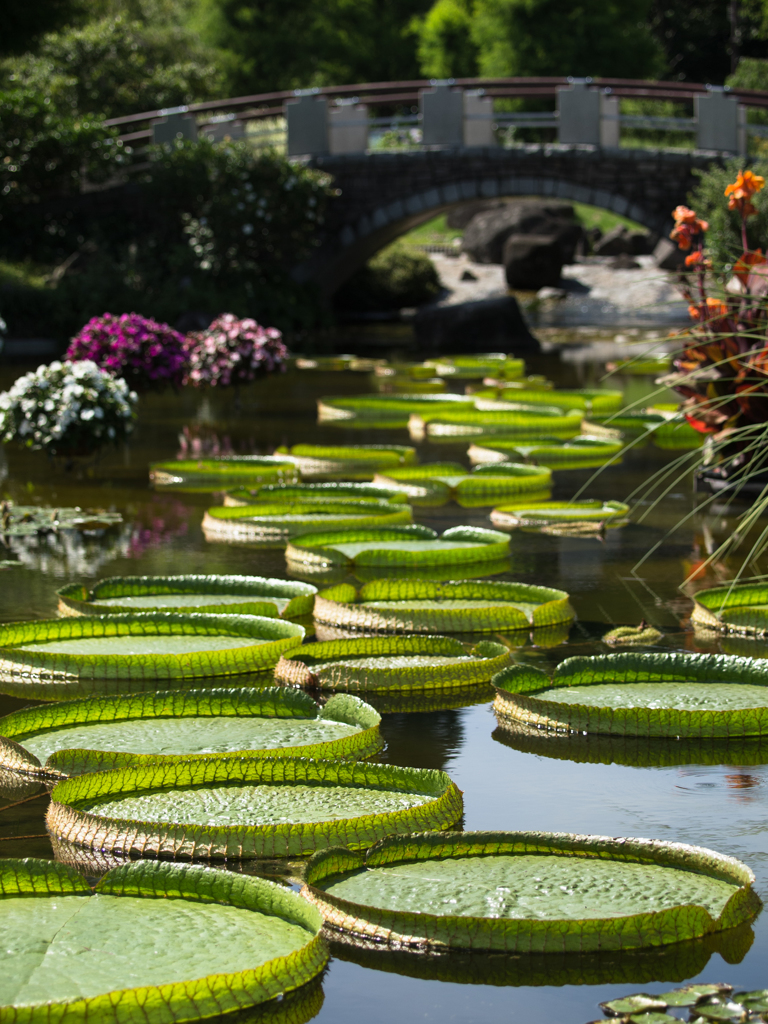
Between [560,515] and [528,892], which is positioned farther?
[560,515]

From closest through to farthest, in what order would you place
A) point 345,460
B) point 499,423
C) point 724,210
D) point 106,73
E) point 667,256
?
point 345,460
point 499,423
point 724,210
point 106,73
point 667,256

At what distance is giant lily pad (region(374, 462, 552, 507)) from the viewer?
746 centimetres

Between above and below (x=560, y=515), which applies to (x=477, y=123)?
above

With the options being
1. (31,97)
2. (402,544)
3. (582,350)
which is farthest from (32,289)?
(402,544)

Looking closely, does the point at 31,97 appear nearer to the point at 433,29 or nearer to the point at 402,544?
the point at 402,544

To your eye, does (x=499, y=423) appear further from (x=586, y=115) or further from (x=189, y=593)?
(x=586, y=115)

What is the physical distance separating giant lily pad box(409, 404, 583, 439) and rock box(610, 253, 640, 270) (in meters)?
22.8

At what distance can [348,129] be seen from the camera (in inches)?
944

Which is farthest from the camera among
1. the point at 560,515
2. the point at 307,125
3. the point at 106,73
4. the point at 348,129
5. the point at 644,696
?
the point at 106,73

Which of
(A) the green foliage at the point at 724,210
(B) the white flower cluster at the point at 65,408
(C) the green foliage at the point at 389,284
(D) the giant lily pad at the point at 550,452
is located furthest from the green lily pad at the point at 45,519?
(C) the green foliage at the point at 389,284

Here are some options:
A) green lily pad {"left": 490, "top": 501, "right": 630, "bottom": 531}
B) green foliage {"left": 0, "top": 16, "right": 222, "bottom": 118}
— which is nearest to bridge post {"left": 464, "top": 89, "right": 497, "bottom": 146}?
green foliage {"left": 0, "top": 16, "right": 222, "bottom": 118}

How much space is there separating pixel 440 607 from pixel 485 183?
801 inches

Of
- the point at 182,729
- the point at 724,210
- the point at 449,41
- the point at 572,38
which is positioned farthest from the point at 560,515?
the point at 449,41

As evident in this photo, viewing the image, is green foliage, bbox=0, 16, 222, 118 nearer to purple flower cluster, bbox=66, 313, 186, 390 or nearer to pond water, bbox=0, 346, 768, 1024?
purple flower cluster, bbox=66, 313, 186, 390
